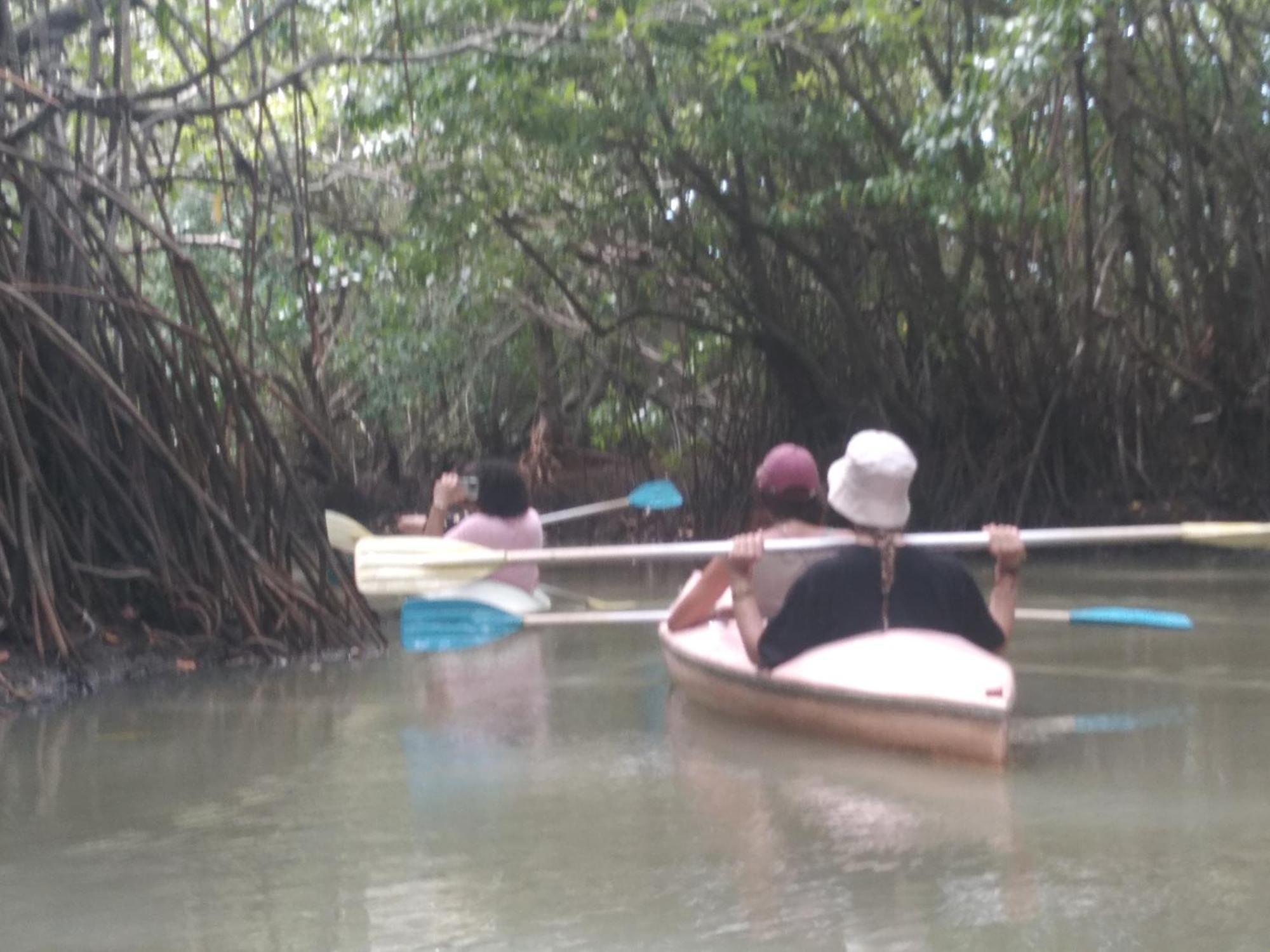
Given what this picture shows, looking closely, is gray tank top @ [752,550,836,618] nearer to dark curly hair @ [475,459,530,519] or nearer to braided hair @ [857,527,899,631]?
braided hair @ [857,527,899,631]

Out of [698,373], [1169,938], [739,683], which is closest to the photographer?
[1169,938]

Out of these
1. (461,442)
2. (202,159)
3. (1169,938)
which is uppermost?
(202,159)

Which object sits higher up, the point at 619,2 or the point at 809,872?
the point at 619,2

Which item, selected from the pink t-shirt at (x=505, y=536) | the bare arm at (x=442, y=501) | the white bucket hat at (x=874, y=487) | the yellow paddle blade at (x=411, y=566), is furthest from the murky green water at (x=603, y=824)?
the bare arm at (x=442, y=501)

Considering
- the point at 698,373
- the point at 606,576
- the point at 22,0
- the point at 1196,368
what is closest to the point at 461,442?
the point at 698,373

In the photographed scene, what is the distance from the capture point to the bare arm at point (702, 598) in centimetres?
545

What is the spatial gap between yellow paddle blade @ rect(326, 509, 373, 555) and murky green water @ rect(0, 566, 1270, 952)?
5.73 feet

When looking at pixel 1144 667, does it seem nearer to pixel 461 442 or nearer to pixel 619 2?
pixel 619 2

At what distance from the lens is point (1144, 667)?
6082mm

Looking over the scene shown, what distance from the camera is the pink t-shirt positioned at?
7508 mm

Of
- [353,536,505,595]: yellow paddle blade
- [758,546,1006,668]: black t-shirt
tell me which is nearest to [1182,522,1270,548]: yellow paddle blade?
[758,546,1006,668]: black t-shirt

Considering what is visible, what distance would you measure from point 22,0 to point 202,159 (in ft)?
10.9

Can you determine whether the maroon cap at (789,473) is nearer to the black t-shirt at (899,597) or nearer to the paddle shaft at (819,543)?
the paddle shaft at (819,543)

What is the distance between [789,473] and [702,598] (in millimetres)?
718
